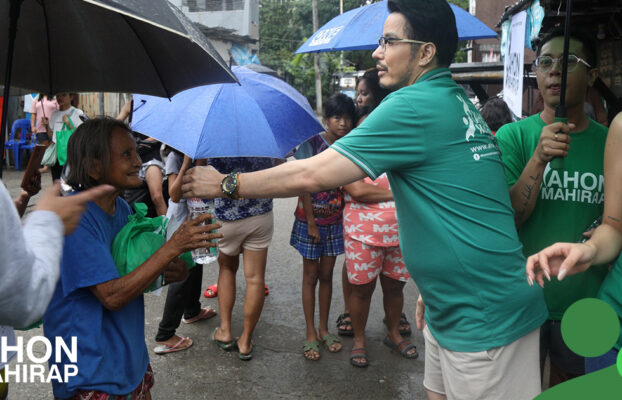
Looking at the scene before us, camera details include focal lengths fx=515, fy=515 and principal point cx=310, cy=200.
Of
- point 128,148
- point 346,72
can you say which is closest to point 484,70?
point 128,148

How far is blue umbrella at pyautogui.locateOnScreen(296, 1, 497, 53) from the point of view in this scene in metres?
5.04

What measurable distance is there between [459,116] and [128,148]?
142 cm

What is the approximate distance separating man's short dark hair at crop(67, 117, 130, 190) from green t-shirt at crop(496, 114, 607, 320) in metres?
1.93

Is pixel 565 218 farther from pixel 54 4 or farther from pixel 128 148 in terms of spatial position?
pixel 54 4

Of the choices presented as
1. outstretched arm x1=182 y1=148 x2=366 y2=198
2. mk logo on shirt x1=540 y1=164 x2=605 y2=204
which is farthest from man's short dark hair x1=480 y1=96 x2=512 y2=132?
outstretched arm x1=182 y1=148 x2=366 y2=198

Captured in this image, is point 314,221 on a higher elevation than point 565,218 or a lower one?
lower

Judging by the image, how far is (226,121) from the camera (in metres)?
3.21

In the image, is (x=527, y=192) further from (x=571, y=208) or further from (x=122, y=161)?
(x=122, y=161)

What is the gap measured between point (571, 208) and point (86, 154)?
83.7 inches

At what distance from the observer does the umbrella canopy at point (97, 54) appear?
2340 millimetres

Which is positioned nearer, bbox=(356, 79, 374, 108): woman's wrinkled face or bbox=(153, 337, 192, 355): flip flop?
bbox=(153, 337, 192, 355): flip flop

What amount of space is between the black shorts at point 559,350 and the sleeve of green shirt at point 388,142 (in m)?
1.20

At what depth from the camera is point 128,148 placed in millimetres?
2303

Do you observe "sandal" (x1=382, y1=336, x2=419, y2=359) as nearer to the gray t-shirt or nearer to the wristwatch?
the wristwatch
